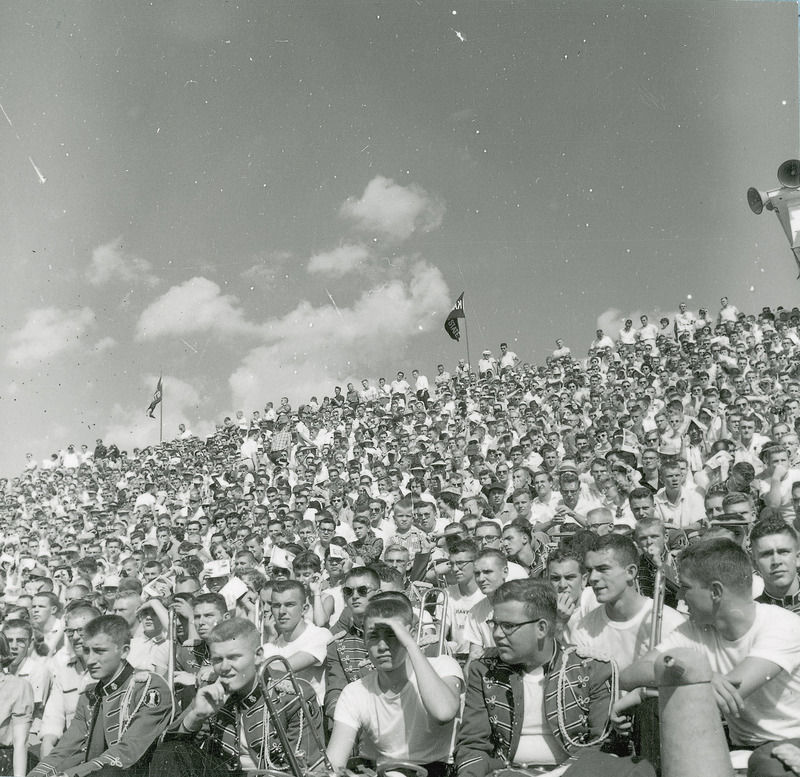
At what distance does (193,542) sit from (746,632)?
8.99m

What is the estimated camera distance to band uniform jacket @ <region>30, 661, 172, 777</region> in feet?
14.2

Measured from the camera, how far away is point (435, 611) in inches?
232

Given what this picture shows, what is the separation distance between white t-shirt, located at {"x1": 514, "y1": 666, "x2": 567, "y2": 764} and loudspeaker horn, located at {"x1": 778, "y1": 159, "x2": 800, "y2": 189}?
763 cm

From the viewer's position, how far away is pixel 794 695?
3.32m

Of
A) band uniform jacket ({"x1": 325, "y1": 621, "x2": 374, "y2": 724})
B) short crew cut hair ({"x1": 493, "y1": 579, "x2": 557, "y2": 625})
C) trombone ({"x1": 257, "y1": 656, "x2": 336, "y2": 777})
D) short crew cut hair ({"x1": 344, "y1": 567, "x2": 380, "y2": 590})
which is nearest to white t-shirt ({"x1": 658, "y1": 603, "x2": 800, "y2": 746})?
short crew cut hair ({"x1": 493, "y1": 579, "x2": 557, "y2": 625})

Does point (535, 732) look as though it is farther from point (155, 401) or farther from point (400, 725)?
point (155, 401)

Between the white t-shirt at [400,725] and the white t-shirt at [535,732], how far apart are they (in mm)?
340

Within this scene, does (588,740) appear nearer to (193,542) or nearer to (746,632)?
(746,632)

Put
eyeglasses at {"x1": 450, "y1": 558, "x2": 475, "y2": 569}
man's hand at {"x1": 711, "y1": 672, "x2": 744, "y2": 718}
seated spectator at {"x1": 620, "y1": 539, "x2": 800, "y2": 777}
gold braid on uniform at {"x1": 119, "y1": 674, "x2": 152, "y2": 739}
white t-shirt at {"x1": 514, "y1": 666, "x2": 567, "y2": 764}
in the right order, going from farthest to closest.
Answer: eyeglasses at {"x1": 450, "y1": 558, "x2": 475, "y2": 569}, gold braid on uniform at {"x1": 119, "y1": 674, "x2": 152, "y2": 739}, white t-shirt at {"x1": 514, "y1": 666, "x2": 567, "y2": 764}, seated spectator at {"x1": 620, "y1": 539, "x2": 800, "y2": 777}, man's hand at {"x1": 711, "y1": 672, "x2": 744, "y2": 718}

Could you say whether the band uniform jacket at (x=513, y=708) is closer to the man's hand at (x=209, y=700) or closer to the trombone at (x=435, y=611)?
the trombone at (x=435, y=611)

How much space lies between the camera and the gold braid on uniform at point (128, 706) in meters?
4.44

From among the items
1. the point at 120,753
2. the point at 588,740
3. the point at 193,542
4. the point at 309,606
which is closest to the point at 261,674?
the point at 588,740

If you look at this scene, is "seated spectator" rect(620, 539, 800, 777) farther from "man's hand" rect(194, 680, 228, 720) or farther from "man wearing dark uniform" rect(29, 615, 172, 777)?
"man wearing dark uniform" rect(29, 615, 172, 777)

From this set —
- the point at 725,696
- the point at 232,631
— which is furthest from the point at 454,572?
the point at 725,696
